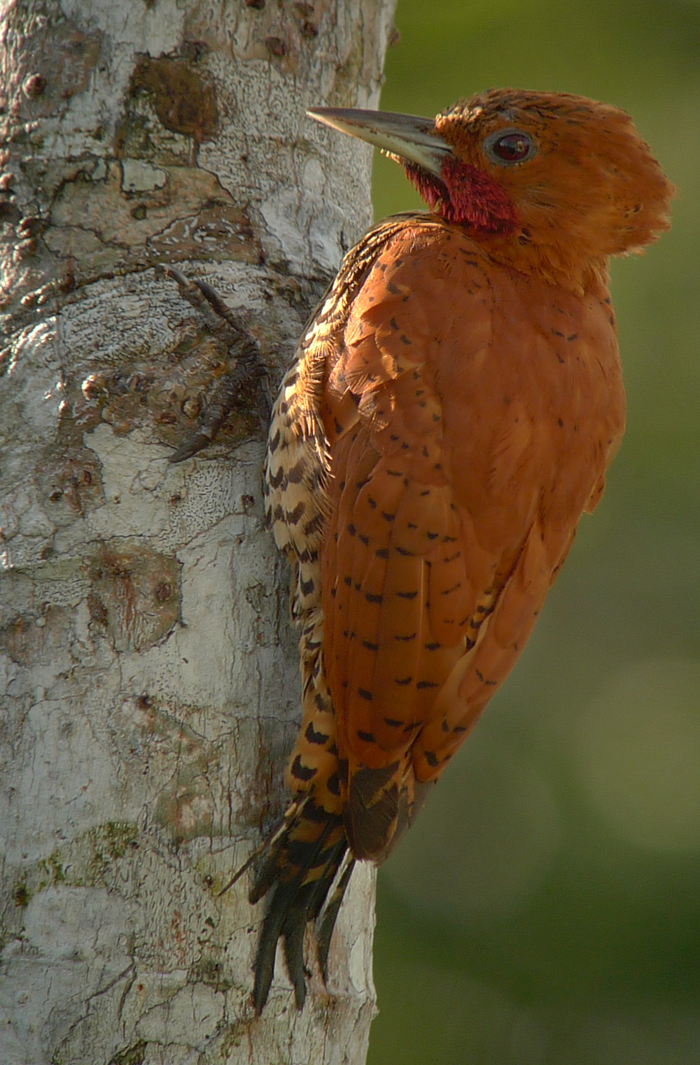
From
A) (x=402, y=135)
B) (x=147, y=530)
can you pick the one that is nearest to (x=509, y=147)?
(x=402, y=135)

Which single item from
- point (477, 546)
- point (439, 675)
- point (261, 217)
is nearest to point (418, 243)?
point (261, 217)

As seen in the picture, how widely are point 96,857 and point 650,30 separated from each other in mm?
5010

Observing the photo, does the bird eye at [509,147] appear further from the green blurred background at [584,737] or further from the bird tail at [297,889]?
the green blurred background at [584,737]

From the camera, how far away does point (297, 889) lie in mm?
2168

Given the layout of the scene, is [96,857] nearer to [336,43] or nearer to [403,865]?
[336,43]

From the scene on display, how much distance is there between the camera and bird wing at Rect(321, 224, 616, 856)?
2283 millimetres

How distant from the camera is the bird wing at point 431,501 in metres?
2.28

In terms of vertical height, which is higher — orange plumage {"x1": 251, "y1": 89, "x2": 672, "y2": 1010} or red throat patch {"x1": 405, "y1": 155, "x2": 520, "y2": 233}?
red throat patch {"x1": 405, "y1": 155, "x2": 520, "y2": 233}

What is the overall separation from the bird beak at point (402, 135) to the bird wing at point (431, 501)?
32 centimetres

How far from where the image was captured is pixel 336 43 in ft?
8.54

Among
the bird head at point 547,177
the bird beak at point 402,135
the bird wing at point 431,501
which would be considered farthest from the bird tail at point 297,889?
the bird beak at point 402,135

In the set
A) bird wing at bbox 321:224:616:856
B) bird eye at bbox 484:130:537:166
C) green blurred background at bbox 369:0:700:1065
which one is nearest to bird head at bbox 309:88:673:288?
bird eye at bbox 484:130:537:166

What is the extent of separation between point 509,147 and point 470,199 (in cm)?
15

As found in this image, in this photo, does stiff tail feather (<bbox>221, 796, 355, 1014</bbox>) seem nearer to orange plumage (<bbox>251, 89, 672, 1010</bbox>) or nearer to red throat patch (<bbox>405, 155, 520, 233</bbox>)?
orange plumage (<bbox>251, 89, 672, 1010</bbox>)
